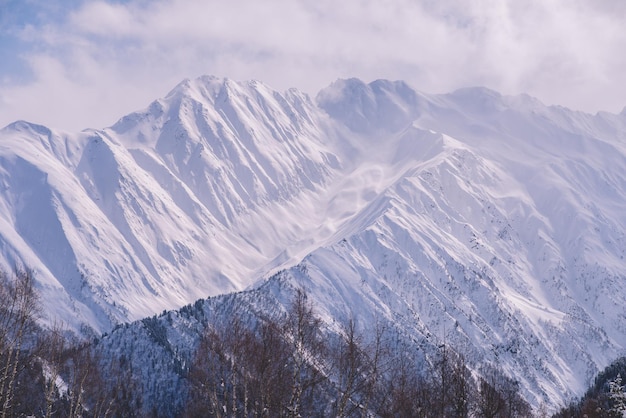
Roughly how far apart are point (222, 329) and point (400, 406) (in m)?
9.86

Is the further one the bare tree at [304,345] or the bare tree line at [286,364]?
the bare tree at [304,345]

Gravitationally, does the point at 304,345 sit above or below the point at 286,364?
above

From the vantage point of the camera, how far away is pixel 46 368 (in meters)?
44.1

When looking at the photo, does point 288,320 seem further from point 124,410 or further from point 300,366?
point 124,410

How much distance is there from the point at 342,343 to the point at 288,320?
2.81 metres

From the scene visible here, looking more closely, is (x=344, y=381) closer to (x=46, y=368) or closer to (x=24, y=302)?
(x=24, y=302)

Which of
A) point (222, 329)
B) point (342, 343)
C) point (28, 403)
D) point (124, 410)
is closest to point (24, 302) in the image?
point (222, 329)

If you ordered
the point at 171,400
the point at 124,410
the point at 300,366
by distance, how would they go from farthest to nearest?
the point at 171,400 < the point at 124,410 < the point at 300,366

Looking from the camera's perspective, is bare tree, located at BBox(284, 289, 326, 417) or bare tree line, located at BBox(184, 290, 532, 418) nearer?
bare tree line, located at BBox(184, 290, 532, 418)

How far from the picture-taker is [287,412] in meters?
31.7

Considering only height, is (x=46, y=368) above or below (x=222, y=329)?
below

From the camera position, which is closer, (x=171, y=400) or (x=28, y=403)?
(x=28, y=403)

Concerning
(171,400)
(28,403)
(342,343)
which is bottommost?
(171,400)

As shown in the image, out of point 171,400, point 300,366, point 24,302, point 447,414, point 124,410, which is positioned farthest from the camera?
point 171,400
